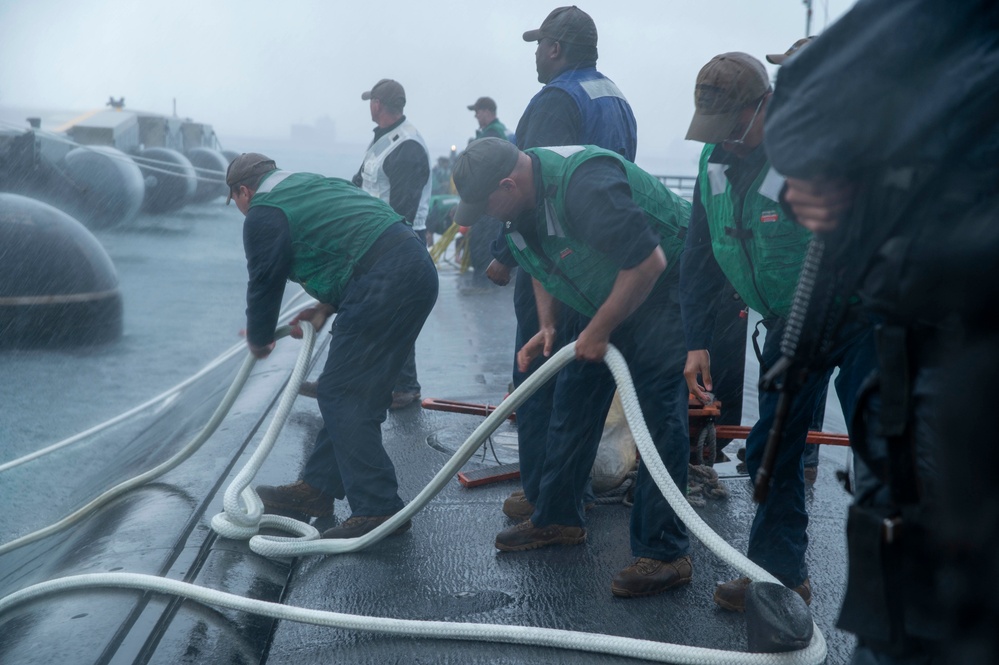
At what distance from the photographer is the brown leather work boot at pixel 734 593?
3107 millimetres

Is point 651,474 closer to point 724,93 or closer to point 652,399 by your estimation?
point 652,399

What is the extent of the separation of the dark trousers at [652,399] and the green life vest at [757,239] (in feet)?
1.06

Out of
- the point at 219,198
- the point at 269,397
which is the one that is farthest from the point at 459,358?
the point at 219,198

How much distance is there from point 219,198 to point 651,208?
46.8m

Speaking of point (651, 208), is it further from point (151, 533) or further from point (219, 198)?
point (219, 198)

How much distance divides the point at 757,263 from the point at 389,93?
3638 mm

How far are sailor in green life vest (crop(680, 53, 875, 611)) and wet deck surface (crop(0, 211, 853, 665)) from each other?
0.35 metres

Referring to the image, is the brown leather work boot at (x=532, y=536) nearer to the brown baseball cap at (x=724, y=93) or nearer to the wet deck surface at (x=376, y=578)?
the wet deck surface at (x=376, y=578)

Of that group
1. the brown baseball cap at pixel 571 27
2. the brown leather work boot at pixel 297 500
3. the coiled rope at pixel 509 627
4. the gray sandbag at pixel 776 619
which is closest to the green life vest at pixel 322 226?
the brown leather work boot at pixel 297 500

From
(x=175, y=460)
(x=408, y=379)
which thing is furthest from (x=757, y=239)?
(x=408, y=379)

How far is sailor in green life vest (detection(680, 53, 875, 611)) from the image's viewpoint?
9.16 ft

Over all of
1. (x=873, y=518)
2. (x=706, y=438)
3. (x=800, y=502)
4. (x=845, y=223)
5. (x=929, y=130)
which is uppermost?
(x=929, y=130)

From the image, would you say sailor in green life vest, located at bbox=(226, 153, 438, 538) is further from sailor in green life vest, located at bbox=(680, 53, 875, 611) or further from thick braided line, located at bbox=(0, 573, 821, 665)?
sailor in green life vest, located at bbox=(680, 53, 875, 611)

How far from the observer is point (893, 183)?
156 cm
